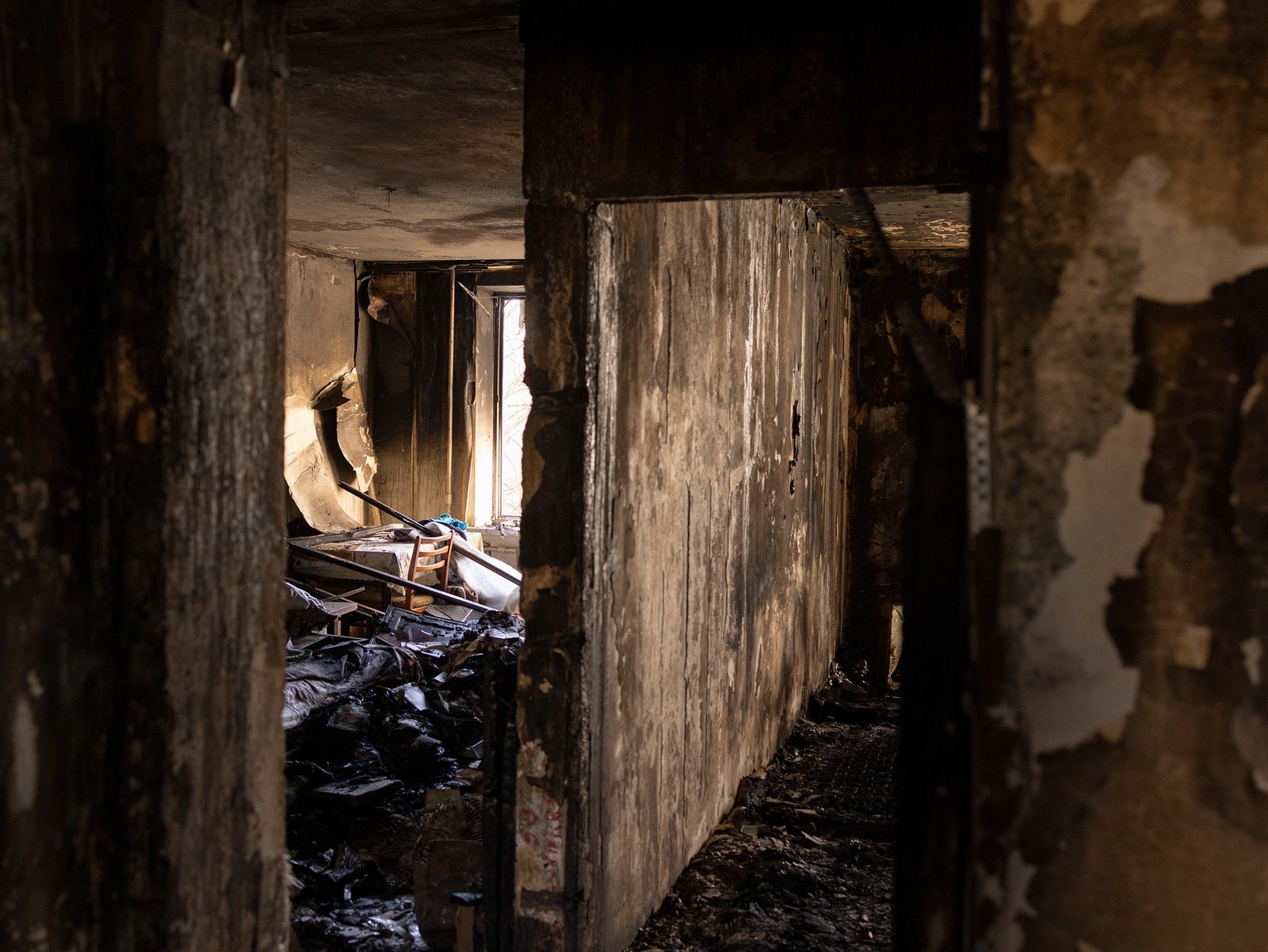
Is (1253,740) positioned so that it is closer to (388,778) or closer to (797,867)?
(797,867)

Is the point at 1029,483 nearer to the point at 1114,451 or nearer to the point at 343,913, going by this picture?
the point at 1114,451

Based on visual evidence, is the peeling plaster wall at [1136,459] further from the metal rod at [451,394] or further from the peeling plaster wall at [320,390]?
the metal rod at [451,394]

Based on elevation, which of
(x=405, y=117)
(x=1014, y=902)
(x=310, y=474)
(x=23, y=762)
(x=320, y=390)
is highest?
(x=405, y=117)

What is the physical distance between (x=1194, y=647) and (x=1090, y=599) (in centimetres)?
13

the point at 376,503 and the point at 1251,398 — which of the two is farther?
the point at 376,503

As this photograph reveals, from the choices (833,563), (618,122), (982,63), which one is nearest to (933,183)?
(618,122)

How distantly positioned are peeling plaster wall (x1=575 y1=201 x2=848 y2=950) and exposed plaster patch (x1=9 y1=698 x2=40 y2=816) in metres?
1.56

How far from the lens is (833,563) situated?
6.88 meters

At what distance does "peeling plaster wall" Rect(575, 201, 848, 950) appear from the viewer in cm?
280

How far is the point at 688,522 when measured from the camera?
354 centimetres

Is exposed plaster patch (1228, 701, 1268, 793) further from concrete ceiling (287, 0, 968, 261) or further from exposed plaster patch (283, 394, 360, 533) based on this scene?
exposed plaster patch (283, 394, 360, 533)

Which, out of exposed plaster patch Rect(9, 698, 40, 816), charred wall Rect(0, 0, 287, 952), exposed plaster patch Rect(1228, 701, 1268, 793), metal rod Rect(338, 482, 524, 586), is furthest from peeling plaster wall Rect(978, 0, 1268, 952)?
metal rod Rect(338, 482, 524, 586)

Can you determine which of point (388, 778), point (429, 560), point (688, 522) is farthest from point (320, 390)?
point (688, 522)

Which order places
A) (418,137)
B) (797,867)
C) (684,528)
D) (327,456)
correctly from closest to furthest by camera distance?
(684,528) < (797,867) < (418,137) < (327,456)
